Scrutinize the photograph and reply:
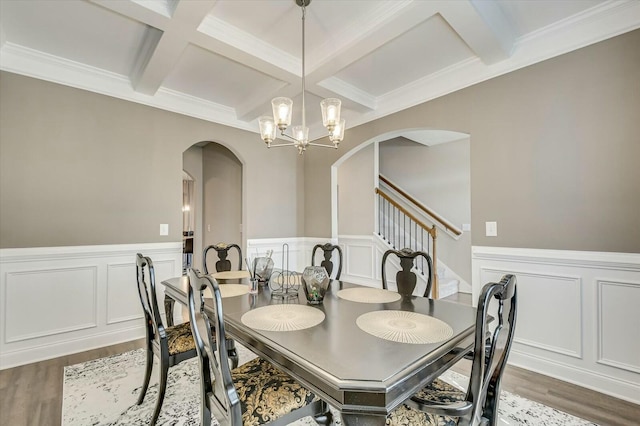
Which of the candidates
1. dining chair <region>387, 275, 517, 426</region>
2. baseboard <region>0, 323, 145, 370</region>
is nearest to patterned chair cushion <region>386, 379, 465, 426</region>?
dining chair <region>387, 275, 517, 426</region>

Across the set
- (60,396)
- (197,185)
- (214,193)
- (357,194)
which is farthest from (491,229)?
(197,185)

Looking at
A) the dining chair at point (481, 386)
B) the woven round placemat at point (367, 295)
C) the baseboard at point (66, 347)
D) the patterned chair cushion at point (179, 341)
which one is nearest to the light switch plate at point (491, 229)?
the woven round placemat at point (367, 295)

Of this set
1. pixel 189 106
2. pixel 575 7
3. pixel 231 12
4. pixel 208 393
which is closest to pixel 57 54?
pixel 189 106

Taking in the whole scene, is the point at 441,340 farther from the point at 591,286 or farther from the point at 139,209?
the point at 139,209

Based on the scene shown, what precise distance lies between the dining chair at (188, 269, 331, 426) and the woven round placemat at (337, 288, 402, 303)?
602 mm

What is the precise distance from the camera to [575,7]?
6.76ft

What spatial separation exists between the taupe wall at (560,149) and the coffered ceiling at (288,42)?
175 mm

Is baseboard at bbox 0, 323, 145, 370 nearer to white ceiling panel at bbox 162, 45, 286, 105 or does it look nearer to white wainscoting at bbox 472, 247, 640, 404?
white ceiling panel at bbox 162, 45, 286, 105

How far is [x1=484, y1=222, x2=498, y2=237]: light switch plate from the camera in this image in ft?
8.62

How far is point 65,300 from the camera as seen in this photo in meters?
2.76

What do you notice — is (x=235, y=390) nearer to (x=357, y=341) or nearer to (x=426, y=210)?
(x=357, y=341)

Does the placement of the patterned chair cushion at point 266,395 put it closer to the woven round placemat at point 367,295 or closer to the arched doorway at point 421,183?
the woven round placemat at point 367,295

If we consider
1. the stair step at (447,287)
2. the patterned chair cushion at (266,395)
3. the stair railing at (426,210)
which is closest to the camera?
the patterned chair cushion at (266,395)

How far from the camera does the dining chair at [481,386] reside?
3.19 ft
